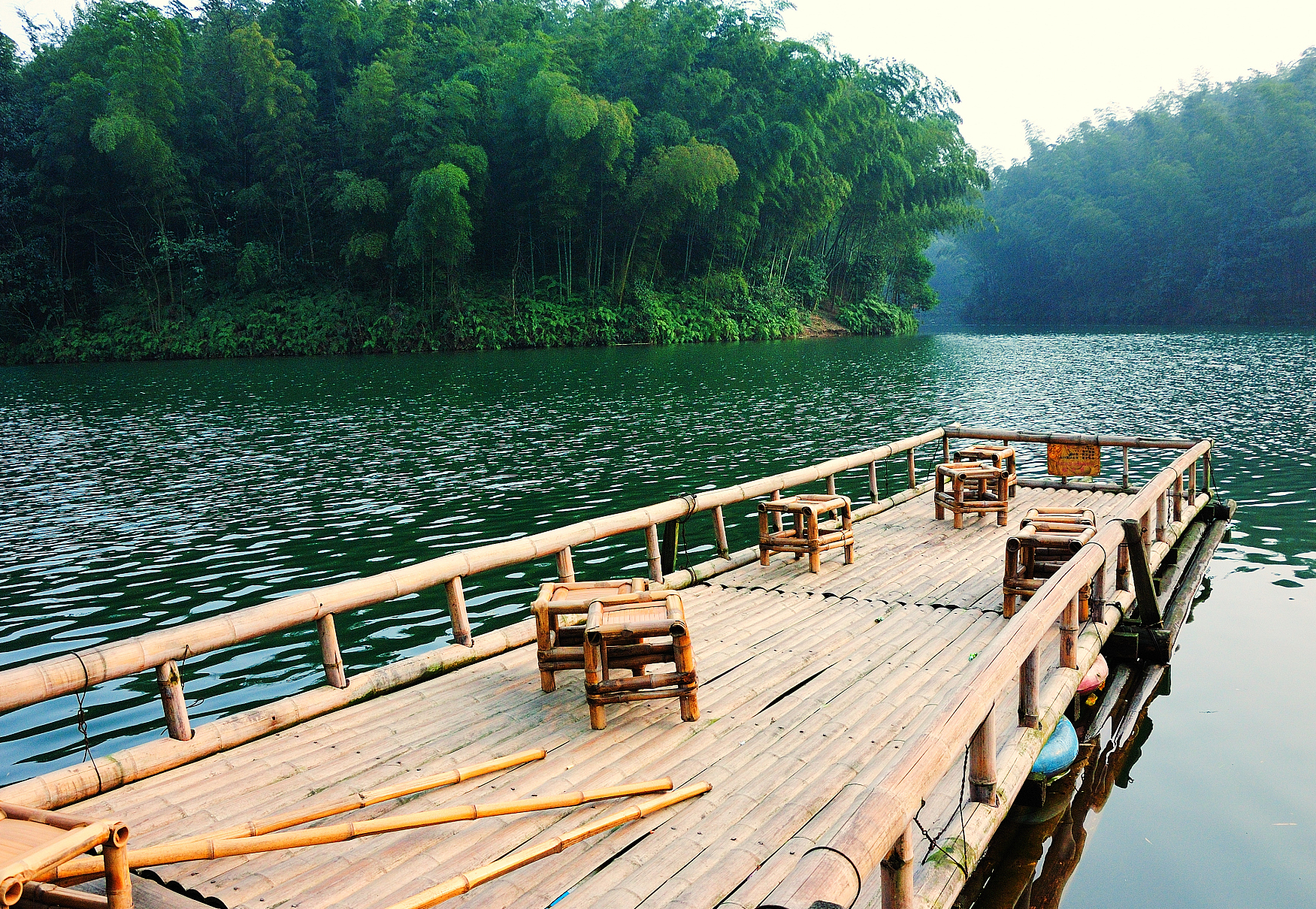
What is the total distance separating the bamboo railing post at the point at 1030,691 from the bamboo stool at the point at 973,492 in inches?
156

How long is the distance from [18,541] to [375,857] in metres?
8.77

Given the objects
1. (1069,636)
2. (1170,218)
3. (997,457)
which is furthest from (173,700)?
(1170,218)

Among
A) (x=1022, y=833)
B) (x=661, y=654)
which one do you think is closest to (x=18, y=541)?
(x=661, y=654)

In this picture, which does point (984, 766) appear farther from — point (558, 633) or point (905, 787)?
point (558, 633)

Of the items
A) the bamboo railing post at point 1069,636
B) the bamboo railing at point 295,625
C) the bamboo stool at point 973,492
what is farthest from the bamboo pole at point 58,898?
the bamboo stool at point 973,492

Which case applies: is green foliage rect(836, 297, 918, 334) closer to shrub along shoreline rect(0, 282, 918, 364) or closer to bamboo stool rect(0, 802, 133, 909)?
shrub along shoreline rect(0, 282, 918, 364)

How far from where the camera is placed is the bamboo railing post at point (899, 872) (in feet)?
7.79

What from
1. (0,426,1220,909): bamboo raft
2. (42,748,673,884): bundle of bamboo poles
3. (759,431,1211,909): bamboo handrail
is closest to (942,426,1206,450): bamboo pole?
(0,426,1220,909): bamboo raft

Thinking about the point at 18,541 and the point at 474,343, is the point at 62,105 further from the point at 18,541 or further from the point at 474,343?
the point at 18,541

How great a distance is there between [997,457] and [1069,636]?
423 centimetres

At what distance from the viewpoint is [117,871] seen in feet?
7.27

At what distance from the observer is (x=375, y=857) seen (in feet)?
8.95

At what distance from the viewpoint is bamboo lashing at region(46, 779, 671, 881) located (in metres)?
2.41

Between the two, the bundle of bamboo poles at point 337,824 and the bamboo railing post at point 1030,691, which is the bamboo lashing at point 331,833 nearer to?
the bundle of bamboo poles at point 337,824
